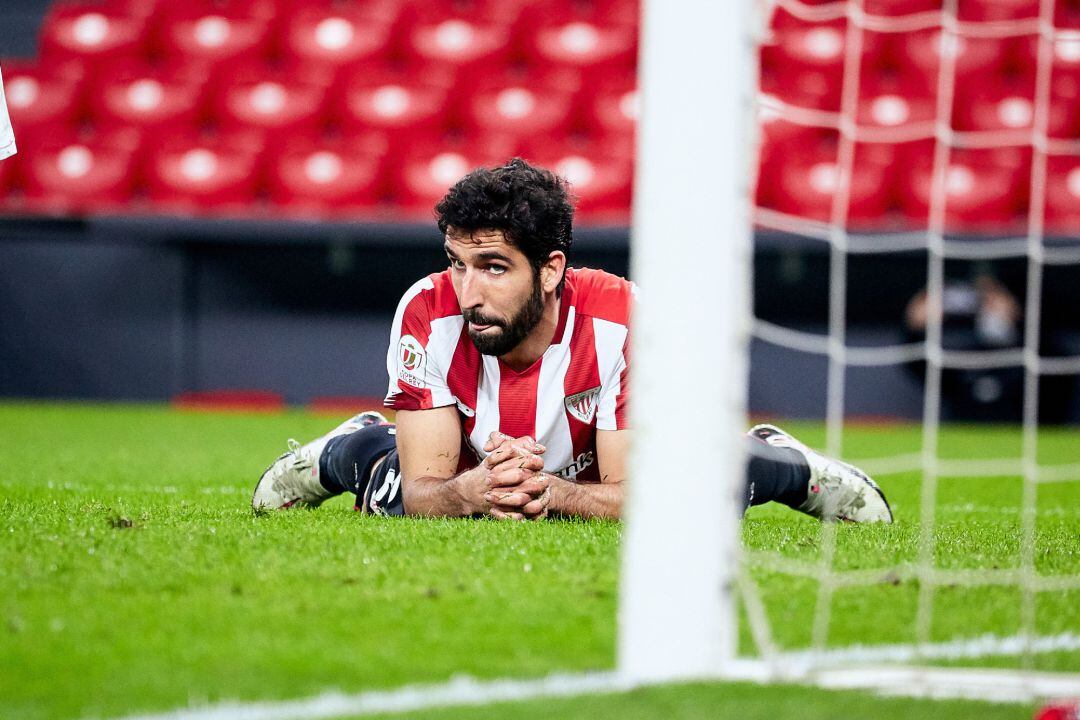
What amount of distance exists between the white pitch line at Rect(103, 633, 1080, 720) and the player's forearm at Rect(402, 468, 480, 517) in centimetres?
152

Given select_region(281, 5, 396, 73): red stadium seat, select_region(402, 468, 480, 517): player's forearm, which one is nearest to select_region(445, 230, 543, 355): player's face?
select_region(402, 468, 480, 517): player's forearm

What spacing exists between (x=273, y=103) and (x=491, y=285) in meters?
8.31

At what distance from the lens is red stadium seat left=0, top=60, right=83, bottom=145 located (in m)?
11.5

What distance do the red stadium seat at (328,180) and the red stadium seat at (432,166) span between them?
0.60 ft

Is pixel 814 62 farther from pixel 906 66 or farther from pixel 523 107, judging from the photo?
pixel 523 107

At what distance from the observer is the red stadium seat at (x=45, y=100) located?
37.8 feet

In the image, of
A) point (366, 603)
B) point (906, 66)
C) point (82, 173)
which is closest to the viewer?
point (366, 603)

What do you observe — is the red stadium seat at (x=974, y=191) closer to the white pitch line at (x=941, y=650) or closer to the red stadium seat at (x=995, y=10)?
the red stadium seat at (x=995, y=10)

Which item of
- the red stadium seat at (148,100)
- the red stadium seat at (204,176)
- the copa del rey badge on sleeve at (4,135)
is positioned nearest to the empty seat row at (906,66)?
the red stadium seat at (204,176)

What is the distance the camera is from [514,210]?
3.62 meters

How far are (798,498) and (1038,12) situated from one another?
29.2 ft

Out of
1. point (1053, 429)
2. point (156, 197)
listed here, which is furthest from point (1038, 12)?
point (156, 197)

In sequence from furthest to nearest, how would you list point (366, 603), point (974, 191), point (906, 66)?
point (906, 66) < point (974, 191) < point (366, 603)

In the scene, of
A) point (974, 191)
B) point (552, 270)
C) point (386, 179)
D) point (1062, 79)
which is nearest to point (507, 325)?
point (552, 270)
